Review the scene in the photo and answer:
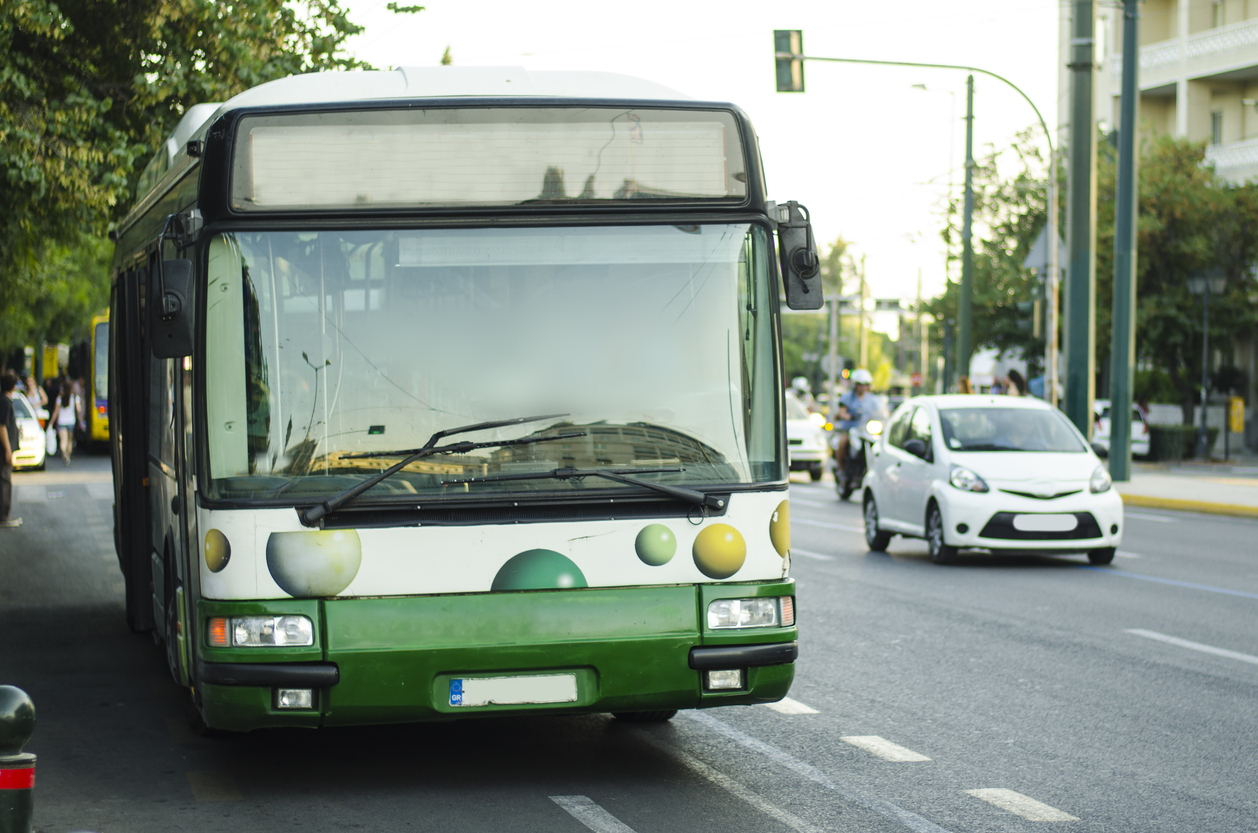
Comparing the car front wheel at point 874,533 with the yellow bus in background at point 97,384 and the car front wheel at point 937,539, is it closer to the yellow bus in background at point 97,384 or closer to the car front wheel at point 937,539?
the car front wheel at point 937,539


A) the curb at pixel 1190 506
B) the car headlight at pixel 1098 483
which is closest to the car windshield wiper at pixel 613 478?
the car headlight at pixel 1098 483

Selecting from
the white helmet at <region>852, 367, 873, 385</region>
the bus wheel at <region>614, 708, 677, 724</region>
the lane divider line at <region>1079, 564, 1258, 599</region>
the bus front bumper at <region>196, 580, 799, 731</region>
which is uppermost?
the white helmet at <region>852, 367, 873, 385</region>

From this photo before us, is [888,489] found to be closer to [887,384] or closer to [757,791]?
[757,791]

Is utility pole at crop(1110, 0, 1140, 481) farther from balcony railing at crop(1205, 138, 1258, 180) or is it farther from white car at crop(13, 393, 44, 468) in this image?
balcony railing at crop(1205, 138, 1258, 180)

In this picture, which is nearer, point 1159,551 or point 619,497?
point 619,497

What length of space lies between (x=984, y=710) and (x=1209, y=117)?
4436 centimetres

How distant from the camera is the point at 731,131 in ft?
19.8

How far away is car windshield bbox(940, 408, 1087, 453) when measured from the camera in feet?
48.8

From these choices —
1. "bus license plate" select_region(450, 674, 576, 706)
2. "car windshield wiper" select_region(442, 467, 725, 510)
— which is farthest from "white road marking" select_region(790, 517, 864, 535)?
"bus license plate" select_region(450, 674, 576, 706)

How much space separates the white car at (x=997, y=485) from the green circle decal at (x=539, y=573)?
29.6 feet

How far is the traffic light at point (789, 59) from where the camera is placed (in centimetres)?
2172

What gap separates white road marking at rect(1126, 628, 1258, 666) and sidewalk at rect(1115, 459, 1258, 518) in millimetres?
11478

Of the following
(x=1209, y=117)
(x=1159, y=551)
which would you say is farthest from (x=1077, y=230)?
(x=1209, y=117)

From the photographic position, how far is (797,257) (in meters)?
6.09
